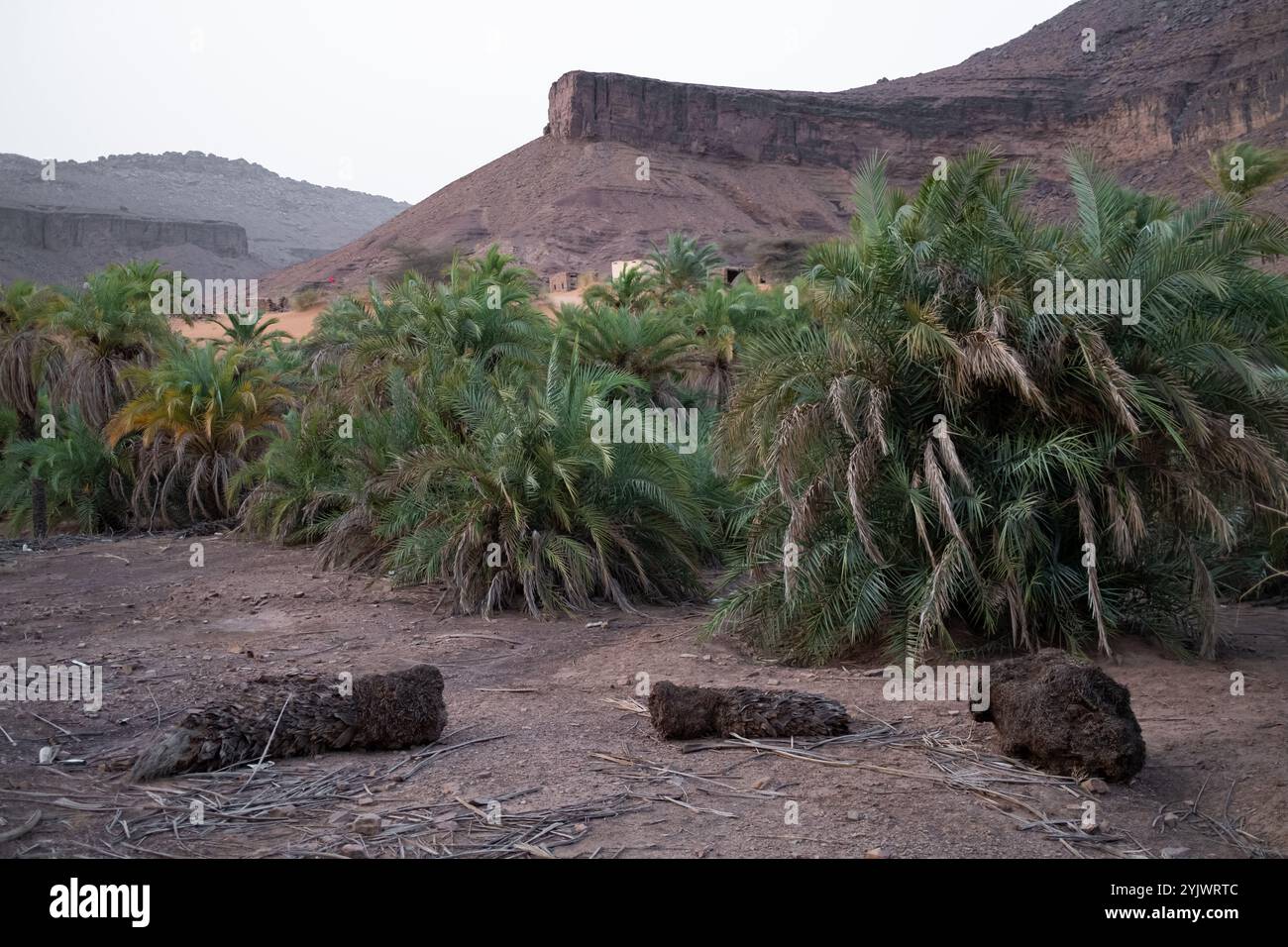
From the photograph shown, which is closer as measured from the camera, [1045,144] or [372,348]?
[372,348]

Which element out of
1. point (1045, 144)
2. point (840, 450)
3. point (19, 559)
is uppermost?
point (1045, 144)

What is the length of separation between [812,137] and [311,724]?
327 ft

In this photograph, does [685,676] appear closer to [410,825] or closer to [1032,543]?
[1032,543]

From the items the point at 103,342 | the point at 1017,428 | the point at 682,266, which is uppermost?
the point at 682,266

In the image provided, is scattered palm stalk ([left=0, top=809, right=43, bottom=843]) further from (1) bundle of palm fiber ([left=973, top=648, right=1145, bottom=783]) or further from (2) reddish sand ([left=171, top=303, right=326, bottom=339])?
(2) reddish sand ([left=171, top=303, right=326, bottom=339])

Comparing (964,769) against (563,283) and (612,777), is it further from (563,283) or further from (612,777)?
(563,283)

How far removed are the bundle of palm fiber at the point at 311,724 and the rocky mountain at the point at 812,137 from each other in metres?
62.6

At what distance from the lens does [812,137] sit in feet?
322

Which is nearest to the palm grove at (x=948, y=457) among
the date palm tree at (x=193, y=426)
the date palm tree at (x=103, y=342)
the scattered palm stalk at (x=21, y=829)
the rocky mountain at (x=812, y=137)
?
the scattered palm stalk at (x=21, y=829)

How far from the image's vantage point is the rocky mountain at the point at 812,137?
77.1 metres

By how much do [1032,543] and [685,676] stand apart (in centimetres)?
274

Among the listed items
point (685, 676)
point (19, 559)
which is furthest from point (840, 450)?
point (19, 559)

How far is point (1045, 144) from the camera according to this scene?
322ft

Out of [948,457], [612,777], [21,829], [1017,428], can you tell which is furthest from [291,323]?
[21,829]
